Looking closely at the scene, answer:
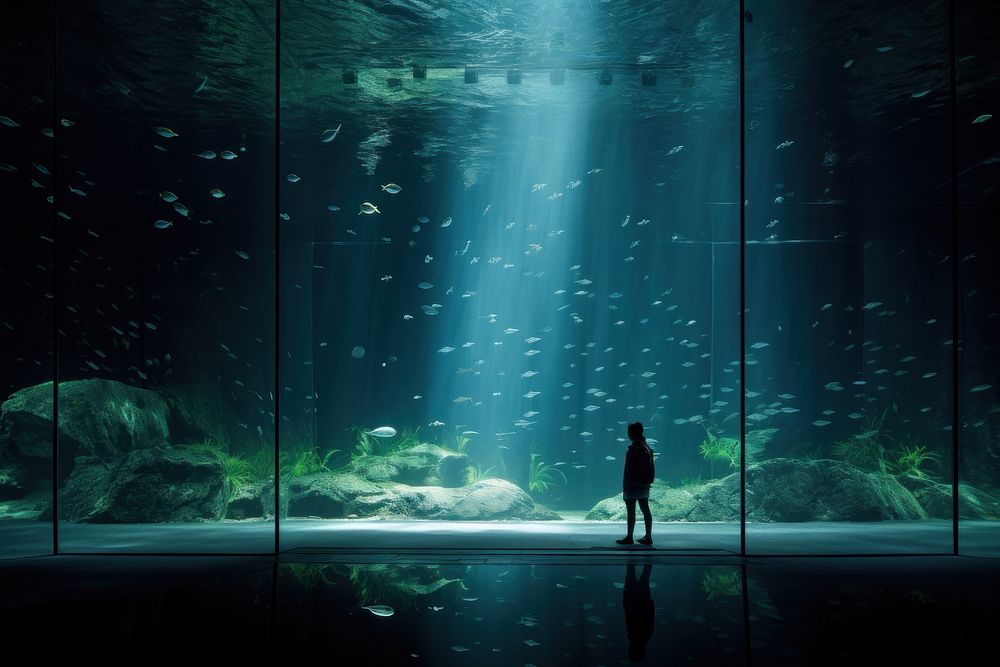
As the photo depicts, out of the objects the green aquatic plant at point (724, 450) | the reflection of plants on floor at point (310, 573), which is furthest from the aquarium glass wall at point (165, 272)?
the green aquatic plant at point (724, 450)

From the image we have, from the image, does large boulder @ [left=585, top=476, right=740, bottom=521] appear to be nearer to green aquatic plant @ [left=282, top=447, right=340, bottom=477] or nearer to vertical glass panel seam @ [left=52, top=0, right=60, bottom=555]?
green aquatic plant @ [left=282, top=447, right=340, bottom=477]

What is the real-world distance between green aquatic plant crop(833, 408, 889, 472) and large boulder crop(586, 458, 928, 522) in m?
2.34

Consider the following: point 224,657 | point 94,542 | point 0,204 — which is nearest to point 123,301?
point 0,204

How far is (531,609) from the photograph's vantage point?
5082mm

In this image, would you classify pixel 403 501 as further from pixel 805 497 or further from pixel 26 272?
pixel 26 272

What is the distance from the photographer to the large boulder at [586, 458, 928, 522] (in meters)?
12.0

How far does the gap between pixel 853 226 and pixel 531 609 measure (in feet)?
55.1

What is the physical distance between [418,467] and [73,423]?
7186 mm

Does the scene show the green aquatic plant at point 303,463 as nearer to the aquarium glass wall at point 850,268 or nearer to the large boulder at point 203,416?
the large boulder at point 203,416

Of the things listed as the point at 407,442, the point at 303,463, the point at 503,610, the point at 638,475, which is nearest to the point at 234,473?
the point at 303,463

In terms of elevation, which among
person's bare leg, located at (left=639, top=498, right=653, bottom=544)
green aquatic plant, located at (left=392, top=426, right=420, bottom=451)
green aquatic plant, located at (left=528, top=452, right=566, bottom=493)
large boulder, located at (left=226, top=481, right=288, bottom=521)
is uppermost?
person's bare leg, located at (left=639, top=498, right=653, bottom=544)

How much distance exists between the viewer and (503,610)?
5.04m

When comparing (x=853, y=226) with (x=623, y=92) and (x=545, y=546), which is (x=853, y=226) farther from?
(x=545, y=546)

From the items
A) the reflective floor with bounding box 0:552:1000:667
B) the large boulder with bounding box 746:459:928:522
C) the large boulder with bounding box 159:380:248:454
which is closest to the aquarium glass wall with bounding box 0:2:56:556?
the large boulder with bounding box 159:380:248:454
